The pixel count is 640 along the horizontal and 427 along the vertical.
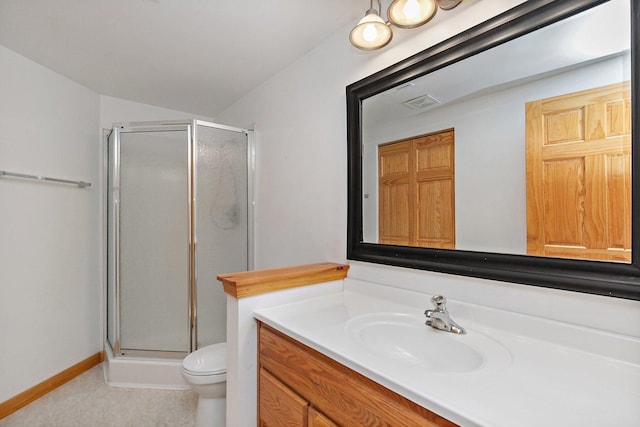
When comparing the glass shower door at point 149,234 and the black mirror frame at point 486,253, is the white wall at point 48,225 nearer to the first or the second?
the glass shower door at point 149,234

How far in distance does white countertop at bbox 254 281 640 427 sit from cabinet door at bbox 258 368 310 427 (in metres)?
0.21

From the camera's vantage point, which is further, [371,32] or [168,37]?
[168,37]

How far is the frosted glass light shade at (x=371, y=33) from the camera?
1225 mm

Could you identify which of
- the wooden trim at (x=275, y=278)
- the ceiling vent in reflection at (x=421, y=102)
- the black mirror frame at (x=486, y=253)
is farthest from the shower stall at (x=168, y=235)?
the ceiling vent in reflection at (x=421, y=102)

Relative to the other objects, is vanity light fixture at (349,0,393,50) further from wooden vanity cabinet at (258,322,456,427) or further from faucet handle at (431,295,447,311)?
wooden vanity cabinet at (258,322,456,427)

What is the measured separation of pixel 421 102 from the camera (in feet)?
A: 4.27

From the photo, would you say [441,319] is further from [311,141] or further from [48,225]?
[48,225]

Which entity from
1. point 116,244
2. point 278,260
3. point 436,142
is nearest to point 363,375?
point 436,142

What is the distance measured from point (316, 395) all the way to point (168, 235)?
6.04 feet

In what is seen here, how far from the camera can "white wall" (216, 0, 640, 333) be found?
3.40ft

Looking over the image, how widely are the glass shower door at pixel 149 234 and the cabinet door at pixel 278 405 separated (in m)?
1.37

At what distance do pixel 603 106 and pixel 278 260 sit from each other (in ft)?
6.09

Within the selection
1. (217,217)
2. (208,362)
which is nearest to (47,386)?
(208,362)

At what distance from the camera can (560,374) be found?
0.74 meters
